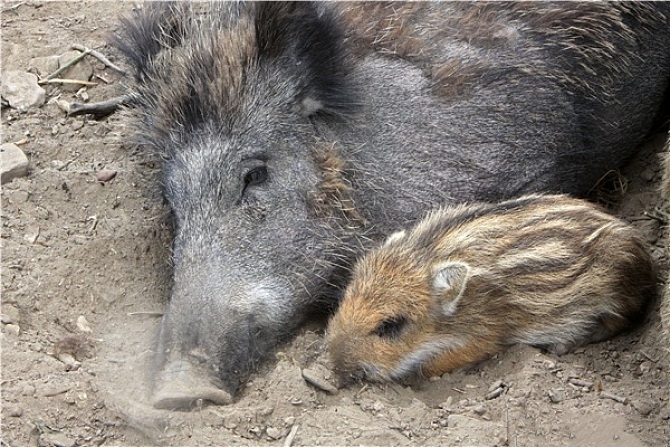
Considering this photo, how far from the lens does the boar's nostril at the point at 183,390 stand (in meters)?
3.99

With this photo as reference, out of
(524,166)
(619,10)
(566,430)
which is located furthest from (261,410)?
(619,10)

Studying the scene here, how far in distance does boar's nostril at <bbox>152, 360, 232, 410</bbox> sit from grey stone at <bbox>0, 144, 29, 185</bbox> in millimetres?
1528

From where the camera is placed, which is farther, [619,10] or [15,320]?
[619,10]

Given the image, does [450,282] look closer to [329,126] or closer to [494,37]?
[329,126]

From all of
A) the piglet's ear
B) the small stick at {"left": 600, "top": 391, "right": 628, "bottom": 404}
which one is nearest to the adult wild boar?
the piglet's ear

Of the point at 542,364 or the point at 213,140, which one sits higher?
the point at 213,140

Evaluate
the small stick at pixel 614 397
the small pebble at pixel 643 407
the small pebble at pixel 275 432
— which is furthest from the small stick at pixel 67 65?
the small pebble at pixel 643 407

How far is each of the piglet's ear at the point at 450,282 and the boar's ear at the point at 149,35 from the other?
5.58ft

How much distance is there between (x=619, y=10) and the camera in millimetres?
5176

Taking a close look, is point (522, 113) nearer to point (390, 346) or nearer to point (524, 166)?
point (524, 166)

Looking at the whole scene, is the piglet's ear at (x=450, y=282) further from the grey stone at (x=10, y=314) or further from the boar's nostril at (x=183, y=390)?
the grey stone at (x=10, y=314)

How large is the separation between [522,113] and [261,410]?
6.61 feet

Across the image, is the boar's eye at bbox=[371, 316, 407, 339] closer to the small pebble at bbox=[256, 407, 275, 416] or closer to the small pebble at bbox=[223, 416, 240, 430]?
the small pebble at bbox=[256, 407, 275, 416]

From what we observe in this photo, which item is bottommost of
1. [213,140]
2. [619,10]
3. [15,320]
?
[15,320]
